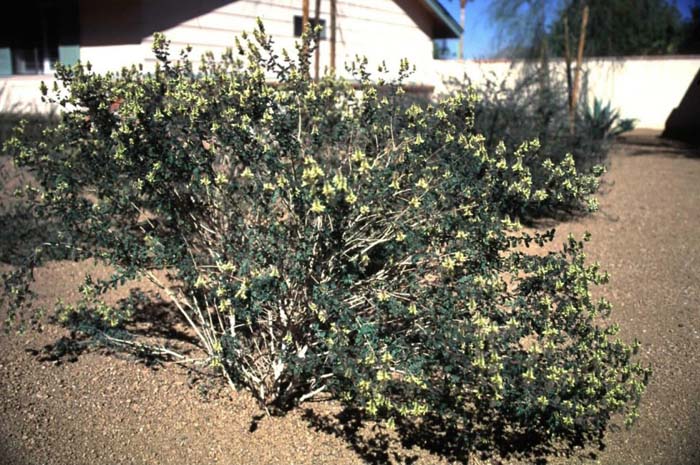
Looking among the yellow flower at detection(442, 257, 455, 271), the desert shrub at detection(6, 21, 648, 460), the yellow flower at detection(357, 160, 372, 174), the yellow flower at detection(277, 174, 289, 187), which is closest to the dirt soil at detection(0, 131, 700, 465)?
the desert shrub at detection(6, 21, 648, 460)

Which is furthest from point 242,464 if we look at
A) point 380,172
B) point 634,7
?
point 634,7

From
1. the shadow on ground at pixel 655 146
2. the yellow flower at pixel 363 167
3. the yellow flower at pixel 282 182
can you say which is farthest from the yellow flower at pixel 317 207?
the shadow on ground at pixel 655 146

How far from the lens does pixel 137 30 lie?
31.4 feet

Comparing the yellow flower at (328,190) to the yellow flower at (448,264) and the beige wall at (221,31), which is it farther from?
the beige wall at (221,31)

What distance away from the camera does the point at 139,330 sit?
5.04m

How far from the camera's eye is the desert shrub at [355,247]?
10.3ft

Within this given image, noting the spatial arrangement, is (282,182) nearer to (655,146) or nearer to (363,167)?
(363,167)

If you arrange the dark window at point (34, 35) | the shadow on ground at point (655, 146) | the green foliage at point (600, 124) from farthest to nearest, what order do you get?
the shadow on ground at point (655, 146)
the dark window at point (34, 35)
the green foliage at point (600, 124)

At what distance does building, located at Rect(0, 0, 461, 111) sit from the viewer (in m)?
9.71

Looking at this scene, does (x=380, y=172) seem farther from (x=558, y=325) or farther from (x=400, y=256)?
(x=558, y=325)

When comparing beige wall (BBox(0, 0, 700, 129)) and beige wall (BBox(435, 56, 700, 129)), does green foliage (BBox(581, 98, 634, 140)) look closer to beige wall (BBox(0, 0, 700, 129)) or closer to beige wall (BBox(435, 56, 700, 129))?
beige wall (BBox(0, 0, 700, 129))

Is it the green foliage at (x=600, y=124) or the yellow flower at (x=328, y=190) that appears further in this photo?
the green foliage at (x=600, y=124)

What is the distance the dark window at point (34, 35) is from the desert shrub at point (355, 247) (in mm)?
7381

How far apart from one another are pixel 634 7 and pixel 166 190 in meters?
26.2
